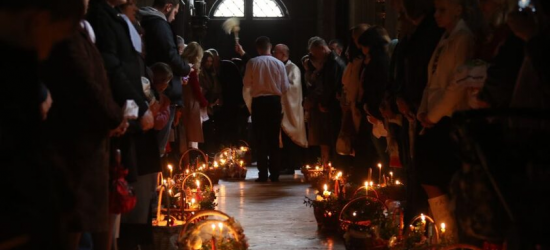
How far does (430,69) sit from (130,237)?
2394 millimetres

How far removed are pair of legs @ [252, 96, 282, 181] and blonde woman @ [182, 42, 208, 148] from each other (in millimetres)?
2390

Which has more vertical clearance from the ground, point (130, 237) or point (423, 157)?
point (423, 157)

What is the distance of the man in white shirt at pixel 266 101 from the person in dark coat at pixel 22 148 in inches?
525

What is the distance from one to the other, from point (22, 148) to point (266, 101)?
44.8 feet

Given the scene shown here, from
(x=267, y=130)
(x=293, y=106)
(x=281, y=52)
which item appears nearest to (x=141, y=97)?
(x=267, y=130)

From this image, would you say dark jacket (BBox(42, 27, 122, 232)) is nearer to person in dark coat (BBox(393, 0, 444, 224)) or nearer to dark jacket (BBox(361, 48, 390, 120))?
person in dark coat (BBox(393, 0, 444, 224))

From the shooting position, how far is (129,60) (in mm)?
7324

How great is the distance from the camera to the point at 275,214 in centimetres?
1214

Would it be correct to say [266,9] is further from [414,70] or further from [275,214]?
[414,70]

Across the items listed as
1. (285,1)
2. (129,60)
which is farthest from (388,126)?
(285,1)

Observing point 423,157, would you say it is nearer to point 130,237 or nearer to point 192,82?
point 130,237

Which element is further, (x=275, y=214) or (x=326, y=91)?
(x=326, y=91)

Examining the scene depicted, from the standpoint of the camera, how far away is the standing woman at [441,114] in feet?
23.4

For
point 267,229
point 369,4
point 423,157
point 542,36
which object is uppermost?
point 369,4
